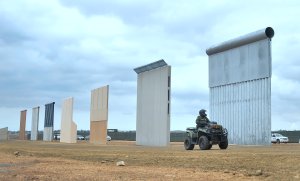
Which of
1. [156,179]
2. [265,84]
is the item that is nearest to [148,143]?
[265,84]

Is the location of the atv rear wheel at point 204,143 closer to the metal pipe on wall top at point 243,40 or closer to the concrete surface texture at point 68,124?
the metal pipe on wall top at point 243,40

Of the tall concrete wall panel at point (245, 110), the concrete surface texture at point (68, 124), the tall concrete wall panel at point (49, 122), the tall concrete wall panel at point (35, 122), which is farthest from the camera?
the tall concrete wall panel at point (35, 122)

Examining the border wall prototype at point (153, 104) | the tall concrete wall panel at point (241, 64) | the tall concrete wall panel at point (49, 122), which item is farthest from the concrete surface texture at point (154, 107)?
the tall concrete wall panel at point (49, 122)

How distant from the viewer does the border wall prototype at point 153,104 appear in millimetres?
38500

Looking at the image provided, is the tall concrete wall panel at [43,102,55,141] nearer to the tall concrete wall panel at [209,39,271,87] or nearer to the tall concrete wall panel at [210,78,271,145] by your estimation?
the tall concrete wall panel at [209,39,271,87]

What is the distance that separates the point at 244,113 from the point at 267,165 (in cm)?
2683

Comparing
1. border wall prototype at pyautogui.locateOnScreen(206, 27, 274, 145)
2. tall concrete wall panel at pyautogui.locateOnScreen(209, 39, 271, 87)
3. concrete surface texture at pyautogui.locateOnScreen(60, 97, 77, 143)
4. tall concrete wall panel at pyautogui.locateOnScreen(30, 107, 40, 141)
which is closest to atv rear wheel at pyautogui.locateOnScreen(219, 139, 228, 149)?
border wall prototype at pyautogui.locateOnScreen(206, 27, 274, 145)

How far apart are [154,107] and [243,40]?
935 cm

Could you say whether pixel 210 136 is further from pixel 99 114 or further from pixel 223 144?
pixel 99 114

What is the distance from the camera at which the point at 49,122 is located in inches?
2985

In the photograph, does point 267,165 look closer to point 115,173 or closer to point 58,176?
point 115,173

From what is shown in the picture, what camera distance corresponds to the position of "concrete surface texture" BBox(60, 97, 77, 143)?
6147cm

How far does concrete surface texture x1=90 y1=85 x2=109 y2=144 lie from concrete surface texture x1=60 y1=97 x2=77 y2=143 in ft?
21.3

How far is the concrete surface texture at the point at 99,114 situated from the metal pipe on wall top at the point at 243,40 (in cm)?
1165
